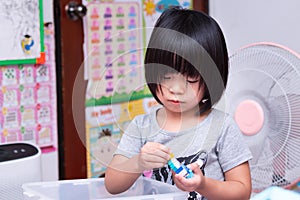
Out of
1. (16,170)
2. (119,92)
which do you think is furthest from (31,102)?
(119,92)

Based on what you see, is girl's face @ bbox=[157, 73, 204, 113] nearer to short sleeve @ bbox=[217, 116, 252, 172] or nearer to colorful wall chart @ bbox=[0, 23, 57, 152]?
short sleeve @ bbox=[217, 116, 252, 172]

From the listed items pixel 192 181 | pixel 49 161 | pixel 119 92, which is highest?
pixel 119 92

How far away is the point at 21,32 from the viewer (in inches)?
74.5

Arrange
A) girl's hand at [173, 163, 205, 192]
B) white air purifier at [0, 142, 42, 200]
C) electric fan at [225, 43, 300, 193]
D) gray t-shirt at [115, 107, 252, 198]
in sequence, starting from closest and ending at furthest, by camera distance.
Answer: girl's hand at [173, 163, 205, 192], gray t-shirt at [115, 107, 252, 198], white air purifier at [0, 142, 42, 200], electric fan at [225, 43, 300, 193]

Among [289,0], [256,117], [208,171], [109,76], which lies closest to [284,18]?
[289,0]

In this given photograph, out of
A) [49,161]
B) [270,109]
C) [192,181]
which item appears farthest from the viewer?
[49,161]

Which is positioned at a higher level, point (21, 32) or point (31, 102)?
point (21, 32)

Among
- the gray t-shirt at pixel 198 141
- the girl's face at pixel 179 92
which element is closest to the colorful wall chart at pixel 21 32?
the gray t-shirt at pixel 198 141

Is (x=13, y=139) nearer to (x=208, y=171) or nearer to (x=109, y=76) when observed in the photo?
(x=109, y=76)

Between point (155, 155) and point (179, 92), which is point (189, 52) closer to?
point (179, 92)

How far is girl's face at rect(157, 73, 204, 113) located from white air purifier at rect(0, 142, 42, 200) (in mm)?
504

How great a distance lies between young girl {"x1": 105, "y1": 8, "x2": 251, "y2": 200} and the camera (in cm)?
99

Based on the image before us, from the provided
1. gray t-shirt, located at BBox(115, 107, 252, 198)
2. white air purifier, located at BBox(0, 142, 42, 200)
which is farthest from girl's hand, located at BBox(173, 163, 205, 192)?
white air purifier, located at BBox(0, 142, 42, 200)

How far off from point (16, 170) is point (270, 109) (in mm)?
779
